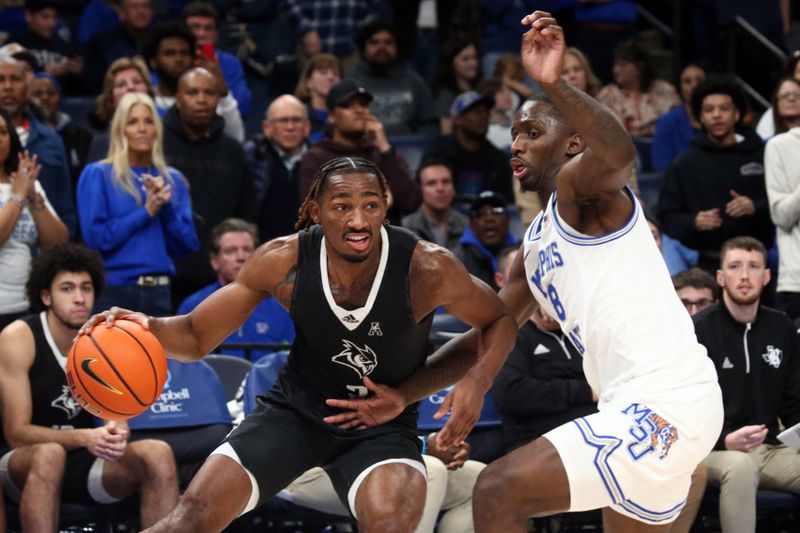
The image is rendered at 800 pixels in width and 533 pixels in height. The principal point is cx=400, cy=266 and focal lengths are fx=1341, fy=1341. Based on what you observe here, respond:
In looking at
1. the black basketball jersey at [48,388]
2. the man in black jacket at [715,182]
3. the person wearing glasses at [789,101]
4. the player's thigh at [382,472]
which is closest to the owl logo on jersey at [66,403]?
the black basketball jersey at [48,388]

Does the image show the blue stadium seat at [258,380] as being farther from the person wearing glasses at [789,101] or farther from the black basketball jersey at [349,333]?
the person wearing glasses at [789,101]

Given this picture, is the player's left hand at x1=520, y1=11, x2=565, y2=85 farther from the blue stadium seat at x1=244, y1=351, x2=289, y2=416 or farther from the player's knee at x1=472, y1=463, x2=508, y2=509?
the blue stadium seat at x1=244, y1=351, x2=289, y2=416

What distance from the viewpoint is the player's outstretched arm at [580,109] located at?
183 inches

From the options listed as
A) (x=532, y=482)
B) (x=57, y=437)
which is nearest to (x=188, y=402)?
(x=57, y=437)

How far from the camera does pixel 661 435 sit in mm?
4770

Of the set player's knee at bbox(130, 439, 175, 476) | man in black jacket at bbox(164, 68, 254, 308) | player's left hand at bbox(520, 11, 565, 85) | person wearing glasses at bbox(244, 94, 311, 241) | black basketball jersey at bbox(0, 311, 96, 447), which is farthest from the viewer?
person wearing glasses at bbox(244, 94, 311, 241)

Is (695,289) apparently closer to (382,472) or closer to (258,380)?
(258,380)

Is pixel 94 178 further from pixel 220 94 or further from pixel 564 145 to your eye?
pixel 564 145

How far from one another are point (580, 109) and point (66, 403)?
3.52m

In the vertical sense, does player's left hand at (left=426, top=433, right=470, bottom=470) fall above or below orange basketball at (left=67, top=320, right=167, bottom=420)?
below

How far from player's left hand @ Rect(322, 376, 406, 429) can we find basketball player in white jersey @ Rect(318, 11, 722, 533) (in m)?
0.37

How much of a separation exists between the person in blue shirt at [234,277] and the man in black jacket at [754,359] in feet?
8.46

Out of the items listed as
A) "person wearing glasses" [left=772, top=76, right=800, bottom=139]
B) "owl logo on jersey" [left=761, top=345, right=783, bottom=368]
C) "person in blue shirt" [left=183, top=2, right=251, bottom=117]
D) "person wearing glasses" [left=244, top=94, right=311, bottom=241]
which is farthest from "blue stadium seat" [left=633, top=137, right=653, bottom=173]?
"owl logo on jersey" [left=761, top=345, right=783, bottom=368]

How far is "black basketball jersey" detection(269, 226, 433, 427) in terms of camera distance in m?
5.30
